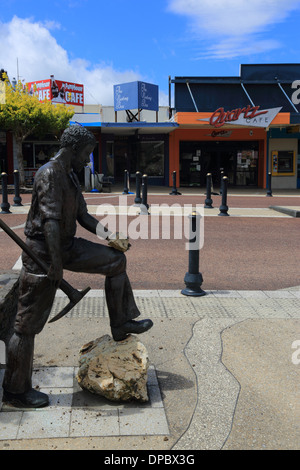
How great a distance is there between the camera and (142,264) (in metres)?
7.89

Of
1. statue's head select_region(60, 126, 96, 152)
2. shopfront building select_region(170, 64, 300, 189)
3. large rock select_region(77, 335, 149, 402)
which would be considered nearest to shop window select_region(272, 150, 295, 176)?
shopfront building select_region(170, 64, 300, 189)

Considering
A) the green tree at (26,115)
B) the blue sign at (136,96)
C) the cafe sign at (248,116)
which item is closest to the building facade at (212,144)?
the blue sign at (136,96)

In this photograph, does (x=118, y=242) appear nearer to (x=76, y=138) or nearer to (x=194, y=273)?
(x=76, y=138)

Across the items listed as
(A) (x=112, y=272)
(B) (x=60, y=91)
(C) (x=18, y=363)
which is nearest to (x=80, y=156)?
(A) (x=112, y=272)

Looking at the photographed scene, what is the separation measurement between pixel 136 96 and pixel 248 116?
6358mm

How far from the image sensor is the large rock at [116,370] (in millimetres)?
3396

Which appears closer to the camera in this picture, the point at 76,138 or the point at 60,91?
the point at 76,138

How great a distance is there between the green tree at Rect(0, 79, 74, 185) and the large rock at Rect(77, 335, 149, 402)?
62.6 feet

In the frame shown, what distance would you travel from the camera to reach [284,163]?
26938mm

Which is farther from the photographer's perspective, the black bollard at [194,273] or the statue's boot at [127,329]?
the black bollard at [194,273]

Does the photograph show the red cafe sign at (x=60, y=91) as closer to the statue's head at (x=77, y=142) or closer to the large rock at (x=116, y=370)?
the statue's head at (x=77, y=142)

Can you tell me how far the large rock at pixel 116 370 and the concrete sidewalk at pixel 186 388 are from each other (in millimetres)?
93

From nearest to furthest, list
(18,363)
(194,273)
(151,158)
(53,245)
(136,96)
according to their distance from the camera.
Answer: (53,245), (18,363), (194,273), (136,96), (151,158)
